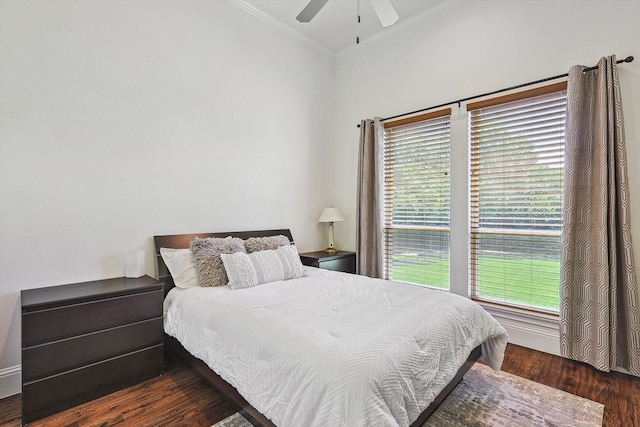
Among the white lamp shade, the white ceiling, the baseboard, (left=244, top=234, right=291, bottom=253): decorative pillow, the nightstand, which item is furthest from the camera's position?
the white lamp shade

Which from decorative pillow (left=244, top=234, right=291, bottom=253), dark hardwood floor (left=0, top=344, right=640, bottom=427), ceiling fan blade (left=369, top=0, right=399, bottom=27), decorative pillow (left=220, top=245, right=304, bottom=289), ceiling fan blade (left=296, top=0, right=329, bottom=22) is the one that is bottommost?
dark hardwood floor (left=0, top=344, right=640, bottom=427)

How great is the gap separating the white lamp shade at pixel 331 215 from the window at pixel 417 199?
0.56 metres

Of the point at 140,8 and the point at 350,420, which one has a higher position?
the point at 140,8

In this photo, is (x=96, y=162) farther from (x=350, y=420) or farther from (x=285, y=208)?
(x=350, y=420)

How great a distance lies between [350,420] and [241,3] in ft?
12.3

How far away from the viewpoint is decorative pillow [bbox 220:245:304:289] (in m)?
2.49

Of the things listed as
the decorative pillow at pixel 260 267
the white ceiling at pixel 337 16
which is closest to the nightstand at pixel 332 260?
the decorative pillow at pixel 260 267

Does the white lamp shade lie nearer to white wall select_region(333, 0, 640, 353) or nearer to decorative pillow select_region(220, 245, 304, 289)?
white wall select_region(333, 0, 640, 353)

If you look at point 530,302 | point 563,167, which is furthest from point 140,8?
point 530,302

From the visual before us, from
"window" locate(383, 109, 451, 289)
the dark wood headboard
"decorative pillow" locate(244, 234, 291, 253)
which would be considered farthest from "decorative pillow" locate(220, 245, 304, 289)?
"window" locate(383, 109, 451, 289)

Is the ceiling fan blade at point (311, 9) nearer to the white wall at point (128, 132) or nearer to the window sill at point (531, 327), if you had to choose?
the white wall at point (128, 132)

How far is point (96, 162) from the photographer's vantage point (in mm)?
2447

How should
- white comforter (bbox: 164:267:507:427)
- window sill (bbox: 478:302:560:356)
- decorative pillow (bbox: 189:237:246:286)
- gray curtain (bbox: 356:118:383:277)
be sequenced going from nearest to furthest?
white comforter (bbox: 164:267:507:427) < decorative pillow (bbox: 189:237:246:286) < window sill (bbox: 478:302:560:356) < gray curtain (bbox: 356:118:383:277)

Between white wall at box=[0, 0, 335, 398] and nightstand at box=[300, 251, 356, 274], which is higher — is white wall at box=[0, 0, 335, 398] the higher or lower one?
the higher one
